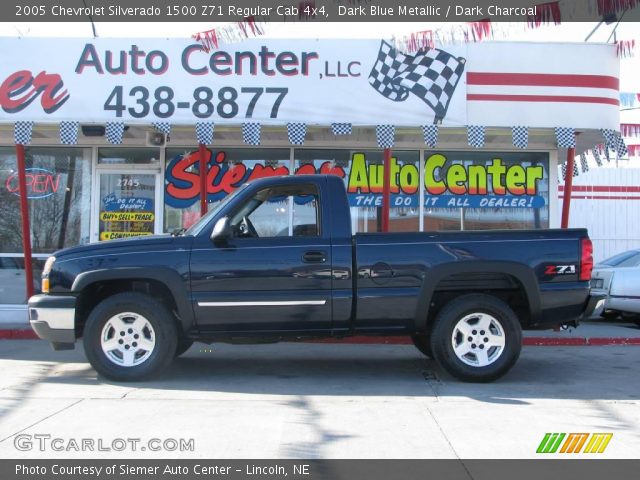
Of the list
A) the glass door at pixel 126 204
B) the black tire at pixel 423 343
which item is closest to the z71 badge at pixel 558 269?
the black tire at pixel 423 343

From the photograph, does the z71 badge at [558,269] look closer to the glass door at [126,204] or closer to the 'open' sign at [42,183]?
the glass door at [126,204]

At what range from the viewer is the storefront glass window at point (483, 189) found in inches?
460

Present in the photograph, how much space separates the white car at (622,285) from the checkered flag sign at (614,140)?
236cm

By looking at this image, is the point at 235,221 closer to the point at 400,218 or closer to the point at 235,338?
the point at 235,338

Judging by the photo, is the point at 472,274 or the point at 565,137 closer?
the point at 472,274

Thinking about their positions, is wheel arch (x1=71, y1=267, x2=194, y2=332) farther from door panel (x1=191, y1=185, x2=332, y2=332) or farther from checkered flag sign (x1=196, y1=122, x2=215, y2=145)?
checkered flag sign (x1=196, y1=122, x2=215, y2=145)

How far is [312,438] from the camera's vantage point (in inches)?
190

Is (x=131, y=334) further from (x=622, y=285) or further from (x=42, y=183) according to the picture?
(x=622, y=285)

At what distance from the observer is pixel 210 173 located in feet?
38.3

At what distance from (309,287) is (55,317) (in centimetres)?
258

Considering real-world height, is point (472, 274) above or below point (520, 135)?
below

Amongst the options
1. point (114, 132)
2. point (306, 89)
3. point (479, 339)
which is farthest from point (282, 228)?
point (114, 132)
